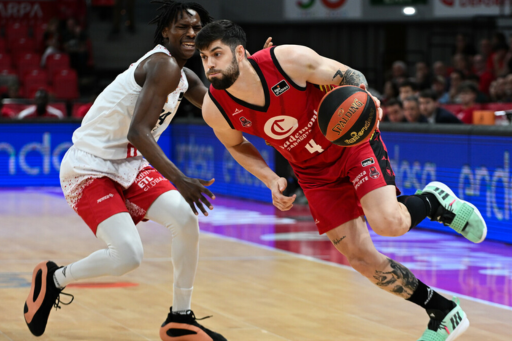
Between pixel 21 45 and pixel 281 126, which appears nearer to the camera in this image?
pixel 281 126

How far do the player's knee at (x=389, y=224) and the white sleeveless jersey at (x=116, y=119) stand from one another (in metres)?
1.40

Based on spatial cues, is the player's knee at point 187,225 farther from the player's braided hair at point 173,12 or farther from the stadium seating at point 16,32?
the stadium seating at point 16,32

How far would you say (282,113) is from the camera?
436 cm

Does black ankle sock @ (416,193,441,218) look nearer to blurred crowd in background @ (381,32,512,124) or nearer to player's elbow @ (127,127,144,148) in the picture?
player's elbow @ (127,127,144,148)

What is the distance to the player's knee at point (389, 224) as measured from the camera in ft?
13.7

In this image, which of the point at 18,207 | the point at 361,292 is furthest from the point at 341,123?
the point at 18,207

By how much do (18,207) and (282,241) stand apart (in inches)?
175

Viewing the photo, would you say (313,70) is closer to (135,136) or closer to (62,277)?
(135,136)

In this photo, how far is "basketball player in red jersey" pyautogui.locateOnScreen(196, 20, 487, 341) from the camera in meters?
4.22

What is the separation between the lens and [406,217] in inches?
171

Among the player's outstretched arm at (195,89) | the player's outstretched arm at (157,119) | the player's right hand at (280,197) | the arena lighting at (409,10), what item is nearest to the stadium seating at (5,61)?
the arena lighting at (409,10)

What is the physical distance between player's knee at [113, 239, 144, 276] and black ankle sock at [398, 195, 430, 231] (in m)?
1.50

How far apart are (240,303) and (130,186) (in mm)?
1431

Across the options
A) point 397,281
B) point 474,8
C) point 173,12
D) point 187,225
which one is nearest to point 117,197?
point 187,225
